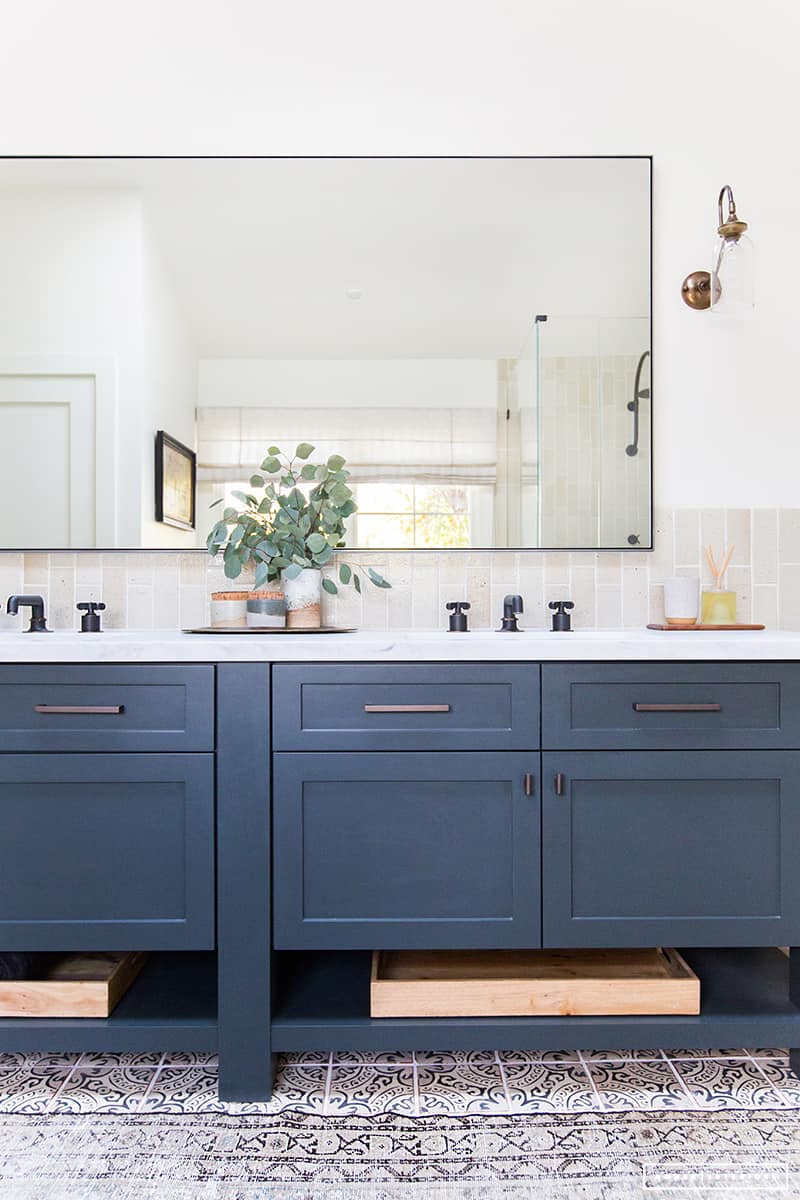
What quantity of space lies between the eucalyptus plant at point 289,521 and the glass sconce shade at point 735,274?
3.77 ft

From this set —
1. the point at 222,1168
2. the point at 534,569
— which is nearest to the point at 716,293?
the point at 534,569

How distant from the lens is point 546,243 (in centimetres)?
207

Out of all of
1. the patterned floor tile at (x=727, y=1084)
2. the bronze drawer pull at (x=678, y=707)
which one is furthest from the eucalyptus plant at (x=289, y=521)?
the patterned floor tile at (x=727, y=1084)

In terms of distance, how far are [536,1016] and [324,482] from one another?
55.1 inches

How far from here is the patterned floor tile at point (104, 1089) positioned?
1.53 meters

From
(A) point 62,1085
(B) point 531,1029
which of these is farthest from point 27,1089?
(B) point 531,1029

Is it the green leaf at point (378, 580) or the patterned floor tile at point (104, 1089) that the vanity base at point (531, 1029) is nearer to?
the patterned floor tile at point (104, 1089)

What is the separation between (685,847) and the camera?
1.54 m

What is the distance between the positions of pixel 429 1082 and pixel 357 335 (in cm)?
187

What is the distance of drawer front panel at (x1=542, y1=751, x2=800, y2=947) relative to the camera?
153cm

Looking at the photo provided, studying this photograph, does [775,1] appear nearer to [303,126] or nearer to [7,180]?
[303,126]

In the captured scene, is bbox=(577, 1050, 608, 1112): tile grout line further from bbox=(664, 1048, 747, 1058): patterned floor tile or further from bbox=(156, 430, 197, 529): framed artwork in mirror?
bbox=(156, 430, 197, 529): framed artwork in mirror

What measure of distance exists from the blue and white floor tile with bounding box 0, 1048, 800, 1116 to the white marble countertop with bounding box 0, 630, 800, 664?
920 mm

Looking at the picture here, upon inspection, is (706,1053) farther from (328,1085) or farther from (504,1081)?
(328,1085)
